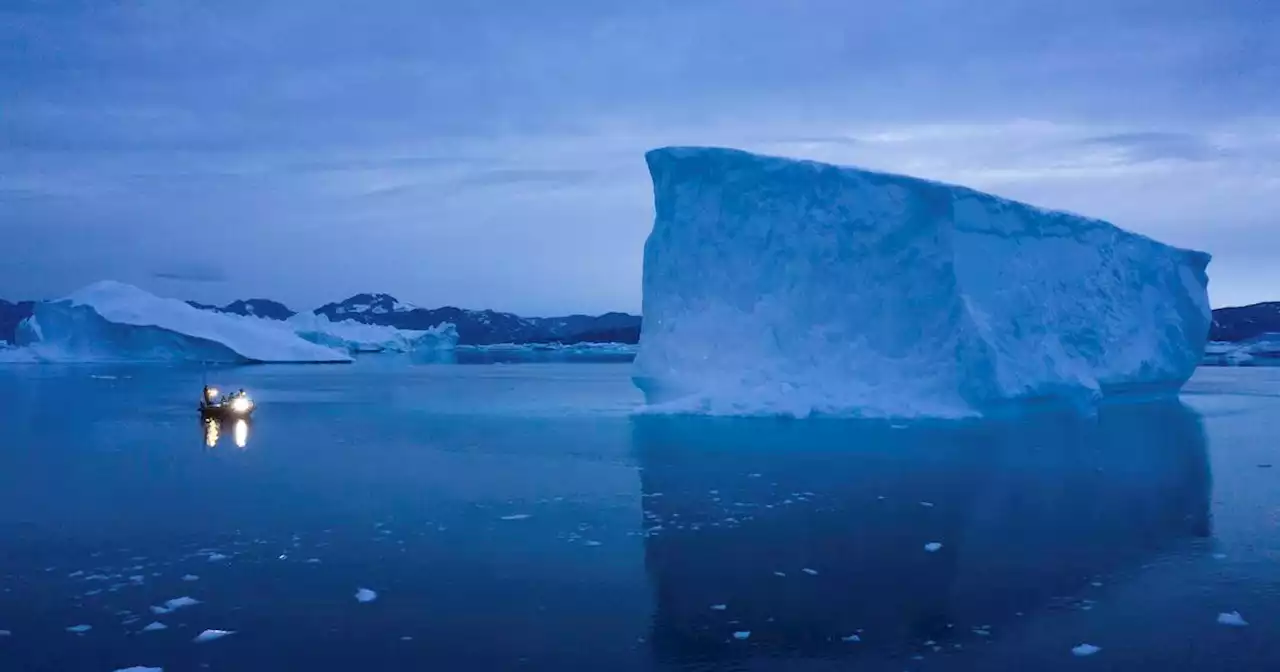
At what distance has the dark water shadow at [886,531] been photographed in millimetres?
5074

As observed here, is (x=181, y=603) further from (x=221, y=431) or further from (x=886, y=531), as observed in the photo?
(x=221, y=431)

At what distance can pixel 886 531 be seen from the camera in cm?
745

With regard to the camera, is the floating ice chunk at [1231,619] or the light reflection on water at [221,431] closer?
the floating ice chunk at [1231,619]

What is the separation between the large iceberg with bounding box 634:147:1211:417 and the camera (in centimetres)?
1580

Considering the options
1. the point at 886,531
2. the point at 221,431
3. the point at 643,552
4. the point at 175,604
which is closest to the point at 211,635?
the point at 175,604

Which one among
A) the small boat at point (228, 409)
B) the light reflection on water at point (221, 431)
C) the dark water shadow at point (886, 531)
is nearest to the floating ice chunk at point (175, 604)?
the dark water shadow at point (886, 531)

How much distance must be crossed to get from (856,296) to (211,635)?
13.2m

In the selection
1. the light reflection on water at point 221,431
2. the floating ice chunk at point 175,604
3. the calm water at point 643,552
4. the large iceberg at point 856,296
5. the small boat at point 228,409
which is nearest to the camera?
the calm water at point 643,552

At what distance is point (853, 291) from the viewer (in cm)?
1659

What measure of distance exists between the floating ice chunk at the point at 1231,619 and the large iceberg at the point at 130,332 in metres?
46.6

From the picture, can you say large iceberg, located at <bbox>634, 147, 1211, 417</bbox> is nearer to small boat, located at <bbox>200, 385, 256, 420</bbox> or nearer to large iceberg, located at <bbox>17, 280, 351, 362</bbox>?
small boat, located at <bbox>200, 385, 256, 420</bbox>

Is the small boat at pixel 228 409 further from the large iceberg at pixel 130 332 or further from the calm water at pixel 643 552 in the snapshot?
the large iceberg at pixel 130 332

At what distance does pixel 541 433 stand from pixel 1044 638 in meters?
10.3

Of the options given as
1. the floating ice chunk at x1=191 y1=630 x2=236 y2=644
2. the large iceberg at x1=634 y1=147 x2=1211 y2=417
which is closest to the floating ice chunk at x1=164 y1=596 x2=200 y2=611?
the floating ice chunk at x1=191 y1=630 x2=236 y2=644
